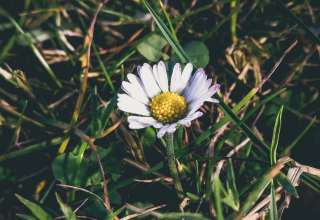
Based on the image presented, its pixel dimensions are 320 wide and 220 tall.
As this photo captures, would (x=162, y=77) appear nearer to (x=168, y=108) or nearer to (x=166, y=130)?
(x=168, y=108)

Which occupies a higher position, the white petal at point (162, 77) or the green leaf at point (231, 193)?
the white petal at point (162, 77)

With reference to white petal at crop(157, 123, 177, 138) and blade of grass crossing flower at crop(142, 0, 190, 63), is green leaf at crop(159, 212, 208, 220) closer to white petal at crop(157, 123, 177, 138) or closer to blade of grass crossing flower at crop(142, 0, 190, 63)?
white petal at crop(157, 123, 177, 138)

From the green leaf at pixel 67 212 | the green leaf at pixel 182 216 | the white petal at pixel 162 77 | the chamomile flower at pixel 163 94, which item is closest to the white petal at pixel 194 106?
the chamomile flower at pixel 163 94

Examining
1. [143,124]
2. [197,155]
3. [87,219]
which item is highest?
[143,124]

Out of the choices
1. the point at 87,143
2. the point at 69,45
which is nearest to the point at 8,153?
the point at 87,143

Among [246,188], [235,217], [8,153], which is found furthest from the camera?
[8,153]

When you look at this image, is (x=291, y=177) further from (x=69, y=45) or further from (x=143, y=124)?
(x=69, y=45)

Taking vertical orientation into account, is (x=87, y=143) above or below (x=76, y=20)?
below

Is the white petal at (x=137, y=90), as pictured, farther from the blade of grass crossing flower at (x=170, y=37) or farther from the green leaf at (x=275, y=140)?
the green leaf at (x=275, y=140)
